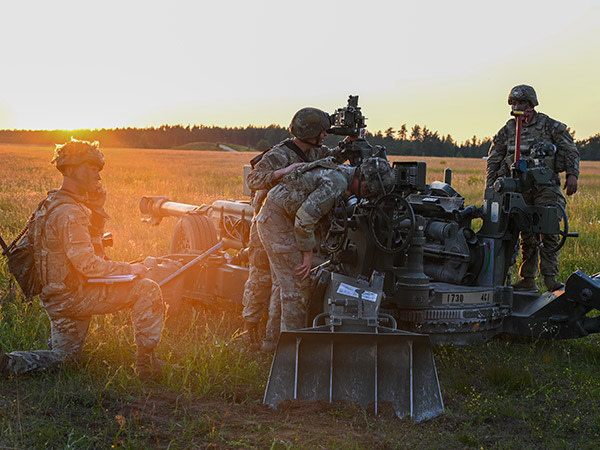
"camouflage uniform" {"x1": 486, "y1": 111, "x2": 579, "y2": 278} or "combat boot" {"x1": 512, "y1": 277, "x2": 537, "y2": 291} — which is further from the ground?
"camouflage uniform" {"x1": 486, "y1": 111, "x2": 579, "y2": 278}

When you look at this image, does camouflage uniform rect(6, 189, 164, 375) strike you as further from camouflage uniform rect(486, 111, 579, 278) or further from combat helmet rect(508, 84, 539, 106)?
combat helmet rect(508, 84, 539, 106)

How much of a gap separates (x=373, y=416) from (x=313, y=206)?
71.6 inches

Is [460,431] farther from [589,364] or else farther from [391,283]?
[589,364]

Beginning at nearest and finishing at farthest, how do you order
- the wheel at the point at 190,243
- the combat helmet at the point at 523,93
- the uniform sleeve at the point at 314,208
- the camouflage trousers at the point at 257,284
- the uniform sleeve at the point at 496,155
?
the uniform sleeve at the point at 314,208 → the camouflage trousers at the point at 257,284 → the wheel at the point at 190,243 → the combat helmet at the point at 523,93 → the uniform sleeve at the point at 496,155

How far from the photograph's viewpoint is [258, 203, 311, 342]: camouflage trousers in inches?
245

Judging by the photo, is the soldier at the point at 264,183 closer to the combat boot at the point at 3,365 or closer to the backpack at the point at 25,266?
the backpack at the point at 25,266

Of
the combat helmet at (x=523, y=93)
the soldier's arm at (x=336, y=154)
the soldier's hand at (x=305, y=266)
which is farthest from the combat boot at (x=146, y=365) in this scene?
the combat helmet at (x=523, y=93)

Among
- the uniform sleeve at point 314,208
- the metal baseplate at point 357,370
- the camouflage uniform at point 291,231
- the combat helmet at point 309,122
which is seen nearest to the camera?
the metal baseplate at point 357,370

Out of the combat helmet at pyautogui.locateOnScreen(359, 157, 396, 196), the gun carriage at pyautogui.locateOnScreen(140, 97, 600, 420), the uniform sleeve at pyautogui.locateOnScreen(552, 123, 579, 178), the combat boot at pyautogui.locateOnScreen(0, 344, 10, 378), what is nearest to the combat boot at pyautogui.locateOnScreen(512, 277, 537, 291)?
the gun carriage at pyautogui.locateOnScreen(140, 97, 600, 420)

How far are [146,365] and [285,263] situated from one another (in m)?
1.52

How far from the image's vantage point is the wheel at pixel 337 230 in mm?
6102

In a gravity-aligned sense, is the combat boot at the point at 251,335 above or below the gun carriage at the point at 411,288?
below

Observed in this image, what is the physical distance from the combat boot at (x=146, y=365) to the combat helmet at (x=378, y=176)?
2305mm

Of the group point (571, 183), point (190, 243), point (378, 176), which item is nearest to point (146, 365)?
point (378, 176)
